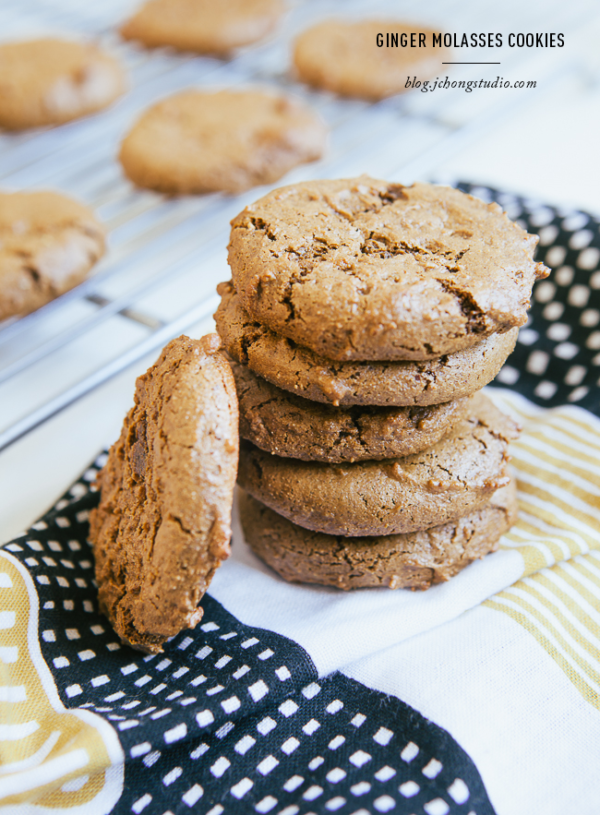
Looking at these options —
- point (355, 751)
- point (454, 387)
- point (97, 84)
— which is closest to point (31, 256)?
point (97, 84)

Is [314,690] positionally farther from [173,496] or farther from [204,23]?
[204,23]

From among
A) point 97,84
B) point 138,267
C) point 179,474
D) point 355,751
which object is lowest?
point 355,751

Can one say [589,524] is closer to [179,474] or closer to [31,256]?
[179,474]

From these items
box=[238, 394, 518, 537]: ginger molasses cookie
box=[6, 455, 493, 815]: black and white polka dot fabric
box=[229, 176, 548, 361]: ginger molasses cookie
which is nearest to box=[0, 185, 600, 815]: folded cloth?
box=[6, 455, 493, 815]: black and white polka dot fabric

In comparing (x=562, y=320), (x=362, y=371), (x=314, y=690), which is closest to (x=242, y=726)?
(x=314, y=690)

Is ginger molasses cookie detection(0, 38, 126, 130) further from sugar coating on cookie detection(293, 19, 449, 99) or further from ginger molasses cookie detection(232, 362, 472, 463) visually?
ginger molasses cookie detection(232, 362, 472, 463)

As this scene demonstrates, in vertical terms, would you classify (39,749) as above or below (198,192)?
below
